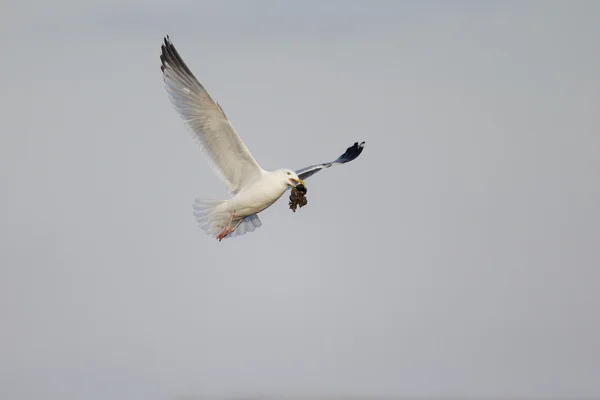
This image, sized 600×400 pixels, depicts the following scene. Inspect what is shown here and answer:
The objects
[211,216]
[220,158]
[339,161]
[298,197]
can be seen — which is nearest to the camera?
[298,197]

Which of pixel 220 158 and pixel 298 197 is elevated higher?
pixel 220 158

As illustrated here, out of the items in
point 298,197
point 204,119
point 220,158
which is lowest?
point 298,197

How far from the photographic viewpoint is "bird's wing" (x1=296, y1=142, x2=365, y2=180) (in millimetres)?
17828

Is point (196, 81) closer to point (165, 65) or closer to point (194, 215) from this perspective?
point (165, 65)

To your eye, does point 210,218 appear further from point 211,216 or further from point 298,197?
point 298,197

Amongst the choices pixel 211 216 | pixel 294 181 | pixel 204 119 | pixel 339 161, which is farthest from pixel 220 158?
pixel 339 161

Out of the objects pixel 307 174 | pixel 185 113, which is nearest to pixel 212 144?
pixel 185 113

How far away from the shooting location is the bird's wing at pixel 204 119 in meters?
16.8

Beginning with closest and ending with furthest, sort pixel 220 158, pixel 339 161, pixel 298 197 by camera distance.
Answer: pixel 298 197, pixel 220 158, pixel 339 161

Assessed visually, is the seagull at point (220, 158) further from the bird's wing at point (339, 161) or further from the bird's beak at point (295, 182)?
the bird's wing at point (339, 161)

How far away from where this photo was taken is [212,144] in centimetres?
1700

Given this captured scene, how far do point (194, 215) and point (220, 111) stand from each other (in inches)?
66.4

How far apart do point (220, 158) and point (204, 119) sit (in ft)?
1.97

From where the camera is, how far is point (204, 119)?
16844 mm
